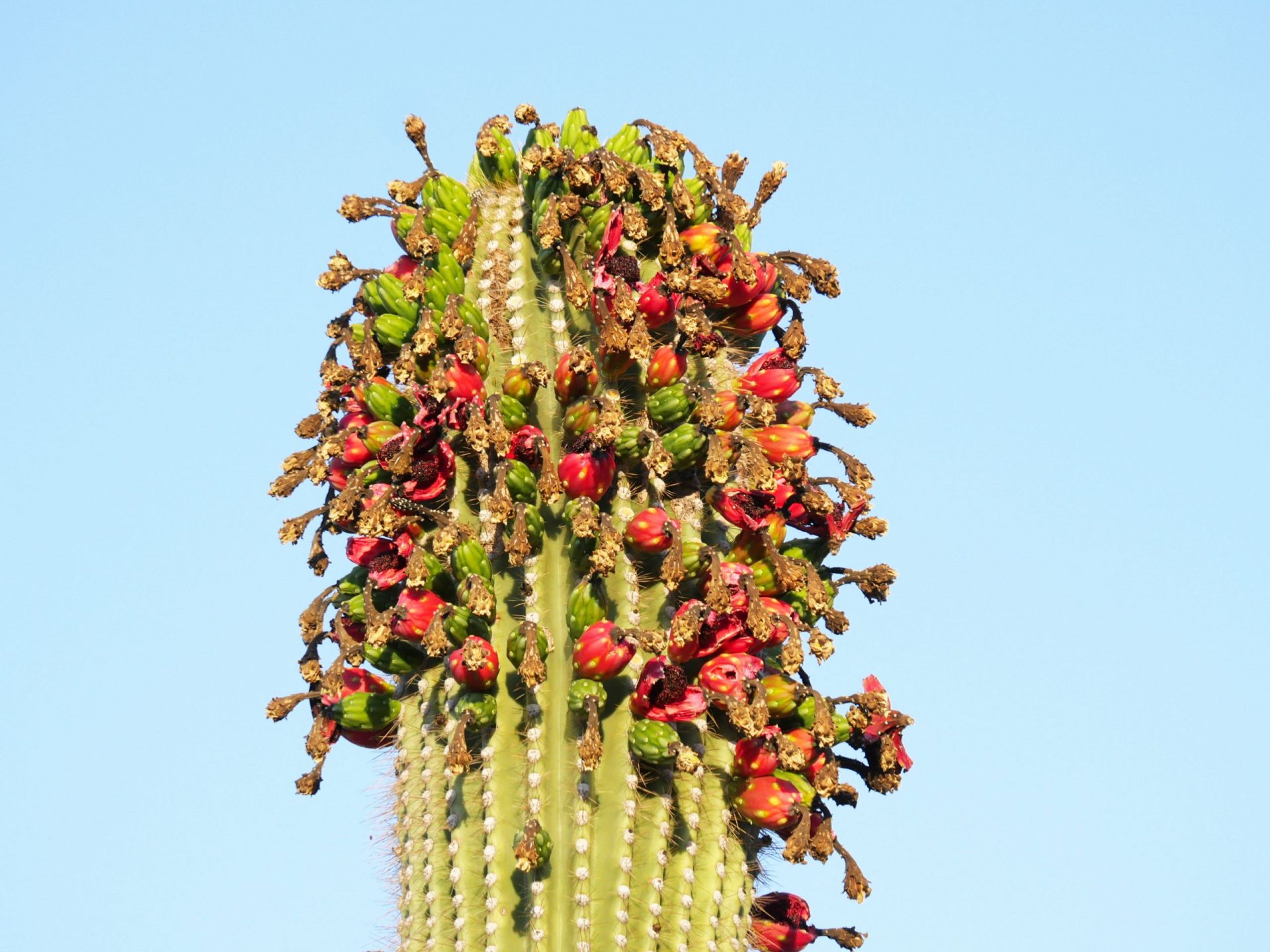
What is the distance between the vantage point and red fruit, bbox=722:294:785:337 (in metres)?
8.27

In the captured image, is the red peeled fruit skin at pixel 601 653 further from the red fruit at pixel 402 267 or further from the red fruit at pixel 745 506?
the red fruit at pixel 402 267

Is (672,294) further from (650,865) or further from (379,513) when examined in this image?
(650,865)

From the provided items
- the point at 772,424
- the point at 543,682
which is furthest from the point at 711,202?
the point at 543,682

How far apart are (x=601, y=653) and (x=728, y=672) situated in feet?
1.91

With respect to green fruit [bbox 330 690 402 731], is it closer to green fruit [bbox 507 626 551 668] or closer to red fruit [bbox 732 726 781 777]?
green fruit [bbox 507 626 551 668]

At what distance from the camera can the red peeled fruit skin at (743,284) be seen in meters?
8.04

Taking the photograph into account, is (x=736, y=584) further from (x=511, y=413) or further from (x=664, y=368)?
(x=511, y=413)

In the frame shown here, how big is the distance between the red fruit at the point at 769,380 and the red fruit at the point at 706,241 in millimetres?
550

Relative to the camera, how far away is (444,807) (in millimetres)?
7125

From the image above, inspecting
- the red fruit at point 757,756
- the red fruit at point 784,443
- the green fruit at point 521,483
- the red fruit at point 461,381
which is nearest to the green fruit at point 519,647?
the green fruit at point 521,483

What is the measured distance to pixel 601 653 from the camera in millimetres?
7031

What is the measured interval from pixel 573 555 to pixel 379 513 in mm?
859

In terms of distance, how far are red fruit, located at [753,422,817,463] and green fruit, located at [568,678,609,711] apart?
1445 mm

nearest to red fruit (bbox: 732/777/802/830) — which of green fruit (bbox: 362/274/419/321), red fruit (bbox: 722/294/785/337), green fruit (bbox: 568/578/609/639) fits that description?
green fruit (bbox: 568/578/609/639)
